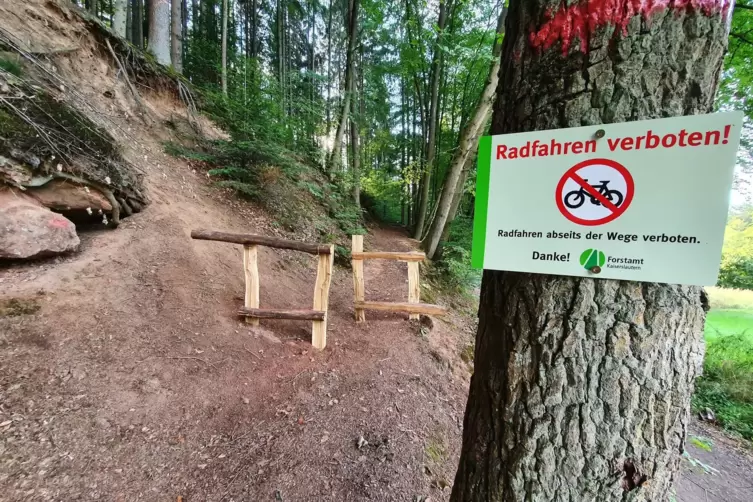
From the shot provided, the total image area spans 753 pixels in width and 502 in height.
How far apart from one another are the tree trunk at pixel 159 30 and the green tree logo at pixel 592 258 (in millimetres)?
9869

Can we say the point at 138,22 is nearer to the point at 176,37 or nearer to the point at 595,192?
the point at 176,37

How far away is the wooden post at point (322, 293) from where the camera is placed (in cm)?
338

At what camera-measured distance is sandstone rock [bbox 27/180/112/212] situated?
10.8 ft

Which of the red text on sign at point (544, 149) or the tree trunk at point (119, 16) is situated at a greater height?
the tree trunk at point (119, 16)

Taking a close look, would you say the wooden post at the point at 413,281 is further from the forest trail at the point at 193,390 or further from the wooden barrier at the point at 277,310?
the wooden barrier at the point at 277,310

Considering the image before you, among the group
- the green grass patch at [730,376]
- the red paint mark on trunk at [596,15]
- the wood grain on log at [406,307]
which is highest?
the red paint mark on trunk at [596,15]

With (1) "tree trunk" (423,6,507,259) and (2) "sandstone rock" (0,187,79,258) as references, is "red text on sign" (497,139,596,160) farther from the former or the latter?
(1) "tree trunk" (423,6,507,259)

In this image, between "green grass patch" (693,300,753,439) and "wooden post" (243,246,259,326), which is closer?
"wooden post" (243,246,259,326)

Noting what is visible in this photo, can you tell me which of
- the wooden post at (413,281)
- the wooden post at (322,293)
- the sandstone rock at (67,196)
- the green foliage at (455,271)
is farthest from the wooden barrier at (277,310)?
the green foliage at (455,271)

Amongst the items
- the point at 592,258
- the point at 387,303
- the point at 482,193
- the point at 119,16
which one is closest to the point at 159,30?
the point at 119,16

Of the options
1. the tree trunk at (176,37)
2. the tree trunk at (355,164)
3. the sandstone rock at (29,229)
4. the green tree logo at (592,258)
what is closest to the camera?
the green tree logo at (592,258)

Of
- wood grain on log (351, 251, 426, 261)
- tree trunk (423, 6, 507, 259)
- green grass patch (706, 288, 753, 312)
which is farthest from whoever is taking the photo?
green grass patch (706, 288, 753, 312)

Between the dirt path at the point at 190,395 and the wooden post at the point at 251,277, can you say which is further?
the wooden post at the point at 251,277

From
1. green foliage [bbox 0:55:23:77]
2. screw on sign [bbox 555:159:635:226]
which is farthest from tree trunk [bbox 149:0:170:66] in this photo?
screw on sign [bbox 555:159:635:226]
